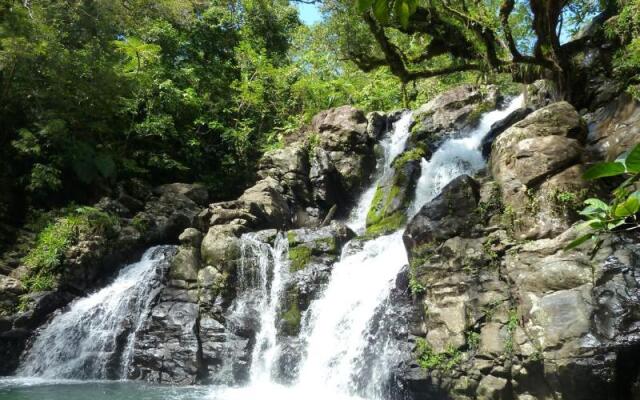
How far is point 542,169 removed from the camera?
8562 millimetres

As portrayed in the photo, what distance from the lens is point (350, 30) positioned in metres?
13.0

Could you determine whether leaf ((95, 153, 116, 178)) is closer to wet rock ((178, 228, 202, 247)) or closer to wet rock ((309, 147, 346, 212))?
wet rock ((178, 228, 202, 247))

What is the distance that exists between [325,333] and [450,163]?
7004mm

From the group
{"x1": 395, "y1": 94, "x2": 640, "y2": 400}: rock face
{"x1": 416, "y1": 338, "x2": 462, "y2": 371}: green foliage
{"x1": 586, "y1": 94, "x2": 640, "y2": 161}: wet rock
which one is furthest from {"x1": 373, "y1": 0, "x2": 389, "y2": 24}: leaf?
{"x1": 586, "y1": 94, "x2": 640, "y2": 161}: wet rock

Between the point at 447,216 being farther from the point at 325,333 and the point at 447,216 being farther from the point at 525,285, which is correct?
the point at 325,333

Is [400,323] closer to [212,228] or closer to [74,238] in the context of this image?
[212,228]

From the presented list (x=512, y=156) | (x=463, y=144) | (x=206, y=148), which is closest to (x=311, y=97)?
(x=206, y=148)

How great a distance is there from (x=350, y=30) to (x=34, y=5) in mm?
9915

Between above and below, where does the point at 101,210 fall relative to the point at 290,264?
above

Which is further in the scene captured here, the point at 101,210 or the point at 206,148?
the point at 206,148

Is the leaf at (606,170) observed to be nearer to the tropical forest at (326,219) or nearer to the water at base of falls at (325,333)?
the tropical forest at (326,219)

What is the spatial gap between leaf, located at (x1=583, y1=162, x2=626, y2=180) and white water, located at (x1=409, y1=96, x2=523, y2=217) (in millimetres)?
12357

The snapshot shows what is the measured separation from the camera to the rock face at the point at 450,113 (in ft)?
54.6

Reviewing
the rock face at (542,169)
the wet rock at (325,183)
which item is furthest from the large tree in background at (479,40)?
the wet rock at (325,183)
